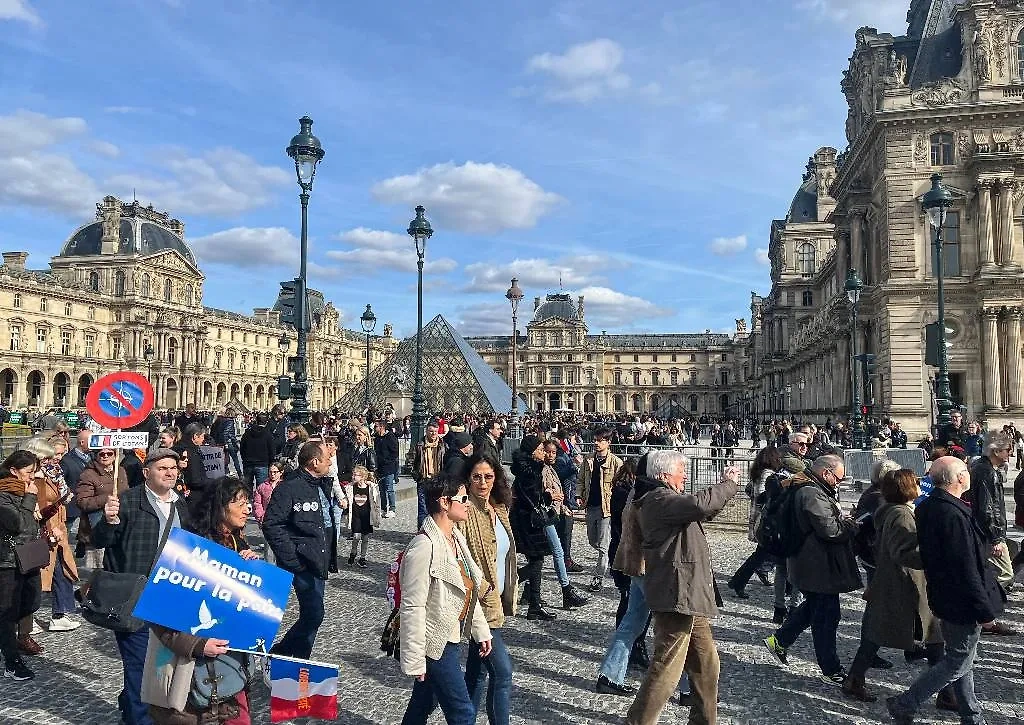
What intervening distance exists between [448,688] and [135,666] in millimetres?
1507

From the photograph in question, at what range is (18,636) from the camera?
5.22m

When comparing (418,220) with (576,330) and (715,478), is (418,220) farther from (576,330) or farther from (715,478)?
(576,330)

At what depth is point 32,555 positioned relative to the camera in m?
4.68

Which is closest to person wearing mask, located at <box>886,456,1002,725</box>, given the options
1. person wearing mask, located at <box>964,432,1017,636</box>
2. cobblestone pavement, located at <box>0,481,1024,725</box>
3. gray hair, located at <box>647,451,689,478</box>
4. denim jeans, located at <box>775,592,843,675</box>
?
cobblestone pavement, located at <box>0,481,1024,725</box>

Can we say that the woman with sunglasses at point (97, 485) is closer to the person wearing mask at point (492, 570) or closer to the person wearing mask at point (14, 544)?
the person wearing mask at point (14, 544)

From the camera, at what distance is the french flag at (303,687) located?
3068mm

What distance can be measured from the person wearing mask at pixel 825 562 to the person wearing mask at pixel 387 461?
7.47m

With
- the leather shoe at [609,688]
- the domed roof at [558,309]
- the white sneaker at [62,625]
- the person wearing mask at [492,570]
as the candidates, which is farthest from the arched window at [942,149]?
the domed roof at [558,309]

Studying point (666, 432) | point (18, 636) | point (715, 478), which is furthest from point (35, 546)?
point (666, 432)

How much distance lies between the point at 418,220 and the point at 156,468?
13812mm

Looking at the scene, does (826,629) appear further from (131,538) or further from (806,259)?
(806,259)

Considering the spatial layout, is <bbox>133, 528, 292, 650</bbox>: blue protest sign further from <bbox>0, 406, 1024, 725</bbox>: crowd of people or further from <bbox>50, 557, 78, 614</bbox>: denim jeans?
<bbox>50, 557, 78, 614</bbox>: denim jeans

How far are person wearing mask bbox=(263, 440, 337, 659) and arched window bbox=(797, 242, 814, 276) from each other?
55.3 metres

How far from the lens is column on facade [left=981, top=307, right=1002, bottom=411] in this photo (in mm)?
24359
